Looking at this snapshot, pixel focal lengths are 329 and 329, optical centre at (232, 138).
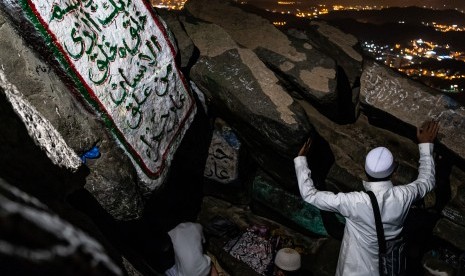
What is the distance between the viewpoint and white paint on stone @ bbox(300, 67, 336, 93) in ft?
14.7

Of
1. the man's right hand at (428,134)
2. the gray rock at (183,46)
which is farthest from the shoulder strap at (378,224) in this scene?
the gray rock at (183,46)

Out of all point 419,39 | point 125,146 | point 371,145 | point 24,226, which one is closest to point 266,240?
point 371,145

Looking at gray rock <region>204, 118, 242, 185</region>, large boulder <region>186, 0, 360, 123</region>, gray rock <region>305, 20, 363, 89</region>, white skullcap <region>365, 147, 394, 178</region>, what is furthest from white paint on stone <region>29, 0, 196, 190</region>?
gray rock <region>305, 20, 363, 89</region>

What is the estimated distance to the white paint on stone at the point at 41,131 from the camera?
233 centimetres

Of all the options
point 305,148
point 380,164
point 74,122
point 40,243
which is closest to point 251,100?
point 305,148

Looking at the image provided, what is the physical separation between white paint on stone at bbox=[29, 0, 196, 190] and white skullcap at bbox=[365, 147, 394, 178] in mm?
2271

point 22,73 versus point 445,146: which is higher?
point 22,73

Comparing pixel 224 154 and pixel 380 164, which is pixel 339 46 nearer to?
pixel 224 154

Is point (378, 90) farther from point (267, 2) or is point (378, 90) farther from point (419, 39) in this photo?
point (267, 2)

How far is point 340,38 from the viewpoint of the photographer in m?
5.77

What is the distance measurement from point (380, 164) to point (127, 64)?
2.71 meters

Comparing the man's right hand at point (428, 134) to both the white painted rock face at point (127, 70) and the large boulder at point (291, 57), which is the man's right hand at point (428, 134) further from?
the white painted rock face at point (127, 70)

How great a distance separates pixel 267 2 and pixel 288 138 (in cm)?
6655

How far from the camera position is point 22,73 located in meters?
2.71
